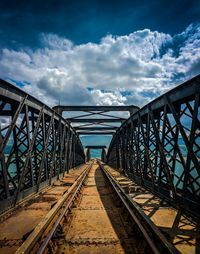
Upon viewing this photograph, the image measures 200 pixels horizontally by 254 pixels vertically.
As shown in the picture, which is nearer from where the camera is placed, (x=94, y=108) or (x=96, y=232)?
(x=96, y=232)

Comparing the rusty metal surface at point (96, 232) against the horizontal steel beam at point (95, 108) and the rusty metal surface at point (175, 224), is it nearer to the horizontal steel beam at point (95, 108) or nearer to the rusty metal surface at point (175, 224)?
the rusty metal surface at point (175, 224)

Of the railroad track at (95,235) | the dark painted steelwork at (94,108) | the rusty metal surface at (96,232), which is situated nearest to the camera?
the railroad track at (95,235)

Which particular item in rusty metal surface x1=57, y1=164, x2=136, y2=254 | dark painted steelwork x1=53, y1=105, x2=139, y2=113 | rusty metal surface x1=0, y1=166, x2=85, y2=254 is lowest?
rusty metal surface x1=57, y1=164, x2=136, y2=254

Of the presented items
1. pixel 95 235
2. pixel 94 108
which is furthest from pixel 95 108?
pixel 95 235

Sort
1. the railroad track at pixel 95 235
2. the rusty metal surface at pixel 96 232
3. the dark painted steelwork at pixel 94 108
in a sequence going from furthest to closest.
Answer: the dark painted steelwork at pixel 94 108, the rusty metal surface at pixel 96 232, the railroad track at pixel 95 235

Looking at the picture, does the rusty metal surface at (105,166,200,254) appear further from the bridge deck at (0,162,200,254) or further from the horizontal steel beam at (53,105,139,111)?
the horizontal steel beam at (53,105,139,111)

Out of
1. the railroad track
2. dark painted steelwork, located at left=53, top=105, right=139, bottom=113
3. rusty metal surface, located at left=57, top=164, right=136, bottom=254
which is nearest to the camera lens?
the railroad track

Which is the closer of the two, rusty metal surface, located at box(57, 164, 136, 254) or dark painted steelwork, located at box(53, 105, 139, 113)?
rusty metal surface, located at box(57, 164, 136, 254)

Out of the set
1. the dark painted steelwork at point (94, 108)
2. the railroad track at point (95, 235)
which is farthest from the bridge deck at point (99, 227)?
the dark painted steelwork at point (94, 108)

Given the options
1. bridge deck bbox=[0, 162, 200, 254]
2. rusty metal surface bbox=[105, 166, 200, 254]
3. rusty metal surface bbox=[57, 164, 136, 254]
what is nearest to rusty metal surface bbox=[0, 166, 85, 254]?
bridge deck bbox=[0, 162, 200, 254]

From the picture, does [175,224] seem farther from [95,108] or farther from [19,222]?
[95,108]

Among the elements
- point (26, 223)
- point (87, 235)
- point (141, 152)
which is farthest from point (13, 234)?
point (141, 152)

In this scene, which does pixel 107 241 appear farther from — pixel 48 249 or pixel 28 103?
pixel 28 103

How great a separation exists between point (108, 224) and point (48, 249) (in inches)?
74.8
